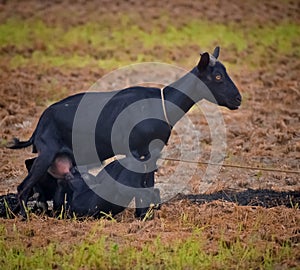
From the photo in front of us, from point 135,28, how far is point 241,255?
18.3 m

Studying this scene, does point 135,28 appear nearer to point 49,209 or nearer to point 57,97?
point 57,97

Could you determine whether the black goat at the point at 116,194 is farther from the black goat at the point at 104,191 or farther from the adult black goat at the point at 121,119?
the adult black goat at the point at 121,119

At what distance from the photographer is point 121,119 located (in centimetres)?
938

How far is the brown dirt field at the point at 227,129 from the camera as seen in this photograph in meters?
8.23

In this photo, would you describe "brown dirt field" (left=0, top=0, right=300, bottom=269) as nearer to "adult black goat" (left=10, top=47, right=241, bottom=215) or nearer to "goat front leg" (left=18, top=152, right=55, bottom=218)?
"goat front leg" (left=18, top=152, right=55, bottom=218)

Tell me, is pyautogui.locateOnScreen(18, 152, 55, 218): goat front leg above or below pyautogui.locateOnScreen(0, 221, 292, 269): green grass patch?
above

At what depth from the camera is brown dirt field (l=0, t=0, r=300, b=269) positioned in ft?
27.0

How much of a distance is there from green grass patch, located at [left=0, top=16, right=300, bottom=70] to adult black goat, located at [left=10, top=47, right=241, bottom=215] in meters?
11.1

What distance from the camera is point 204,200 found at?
974 centimetres

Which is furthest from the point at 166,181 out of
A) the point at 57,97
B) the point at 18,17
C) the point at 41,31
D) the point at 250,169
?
the point at 18,17

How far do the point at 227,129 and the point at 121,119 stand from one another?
214 inches

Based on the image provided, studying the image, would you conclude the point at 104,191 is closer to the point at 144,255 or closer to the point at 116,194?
the point at 116,194

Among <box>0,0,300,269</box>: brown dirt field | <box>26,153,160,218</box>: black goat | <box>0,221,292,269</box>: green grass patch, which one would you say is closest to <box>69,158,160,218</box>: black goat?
<box>26,153,160,218</box>: black goat

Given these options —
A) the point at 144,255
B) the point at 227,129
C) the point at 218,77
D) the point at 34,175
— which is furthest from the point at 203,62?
the point at 227,129
